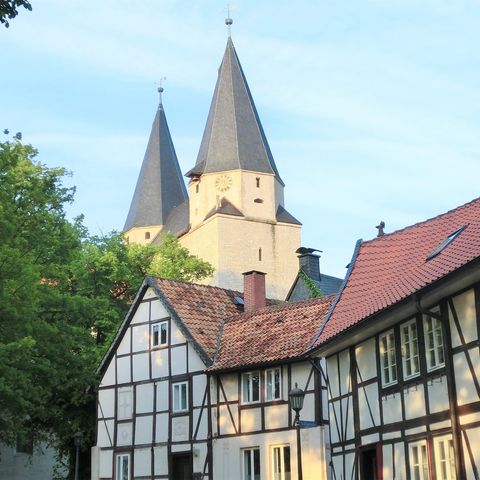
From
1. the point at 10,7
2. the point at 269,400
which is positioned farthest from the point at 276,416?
the point at 10,7

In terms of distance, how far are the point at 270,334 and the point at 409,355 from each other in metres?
12.3

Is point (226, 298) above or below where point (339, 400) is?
above

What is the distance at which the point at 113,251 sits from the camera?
46406 mm

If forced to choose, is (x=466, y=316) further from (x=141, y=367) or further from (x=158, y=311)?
(x=141, y=367)

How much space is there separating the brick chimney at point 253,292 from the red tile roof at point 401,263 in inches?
435

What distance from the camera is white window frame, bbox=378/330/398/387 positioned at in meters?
19.6

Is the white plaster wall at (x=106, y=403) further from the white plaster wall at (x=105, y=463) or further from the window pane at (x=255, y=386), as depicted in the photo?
the window pane at (x=255, y=386)

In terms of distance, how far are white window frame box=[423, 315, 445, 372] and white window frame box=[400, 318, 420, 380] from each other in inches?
15.8

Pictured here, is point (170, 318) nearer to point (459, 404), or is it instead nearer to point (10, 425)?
point (10, 425)

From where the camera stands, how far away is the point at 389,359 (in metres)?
19.8

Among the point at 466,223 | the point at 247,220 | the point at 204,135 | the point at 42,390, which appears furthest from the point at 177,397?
the point at 204,135

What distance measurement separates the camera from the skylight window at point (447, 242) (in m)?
19.0

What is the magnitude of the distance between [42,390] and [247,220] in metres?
62.1

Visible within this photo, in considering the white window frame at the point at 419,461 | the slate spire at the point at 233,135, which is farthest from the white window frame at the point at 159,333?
the slate spire at the point at 233,135
